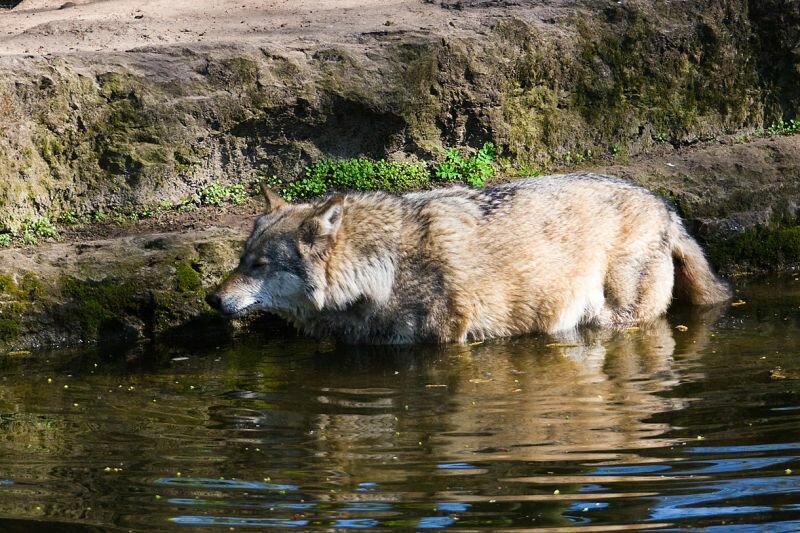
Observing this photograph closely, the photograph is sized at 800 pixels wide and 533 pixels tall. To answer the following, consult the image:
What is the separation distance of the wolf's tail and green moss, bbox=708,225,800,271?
1068 millimetres

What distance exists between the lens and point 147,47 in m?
12.5

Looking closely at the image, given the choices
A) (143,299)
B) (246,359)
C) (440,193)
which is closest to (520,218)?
(440,193)

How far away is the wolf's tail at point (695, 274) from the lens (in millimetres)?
10188

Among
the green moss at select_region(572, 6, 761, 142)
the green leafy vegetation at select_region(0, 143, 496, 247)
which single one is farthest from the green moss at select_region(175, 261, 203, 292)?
the green moss at select_region(572, 6, 761, 142)

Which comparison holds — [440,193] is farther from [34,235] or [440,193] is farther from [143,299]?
[34,235]

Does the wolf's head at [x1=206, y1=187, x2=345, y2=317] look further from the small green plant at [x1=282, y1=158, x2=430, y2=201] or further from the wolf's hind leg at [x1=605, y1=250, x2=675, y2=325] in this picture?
the small green plant at [x1=282, y1=158, x2=430, y2=201]

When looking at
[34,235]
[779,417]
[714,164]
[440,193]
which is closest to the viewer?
[779,417]

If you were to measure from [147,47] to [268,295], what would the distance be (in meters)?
4.56

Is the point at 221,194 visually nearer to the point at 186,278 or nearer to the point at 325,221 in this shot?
the point at 186,278

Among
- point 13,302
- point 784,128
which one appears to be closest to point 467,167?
point 784,128

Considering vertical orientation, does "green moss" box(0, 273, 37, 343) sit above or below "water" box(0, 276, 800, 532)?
above

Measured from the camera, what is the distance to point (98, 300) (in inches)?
382

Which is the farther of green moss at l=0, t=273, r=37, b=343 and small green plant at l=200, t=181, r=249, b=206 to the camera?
small green plant at l=200, t=181, r=249, b=206

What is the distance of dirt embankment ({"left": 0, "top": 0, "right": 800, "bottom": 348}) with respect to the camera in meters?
10.0
